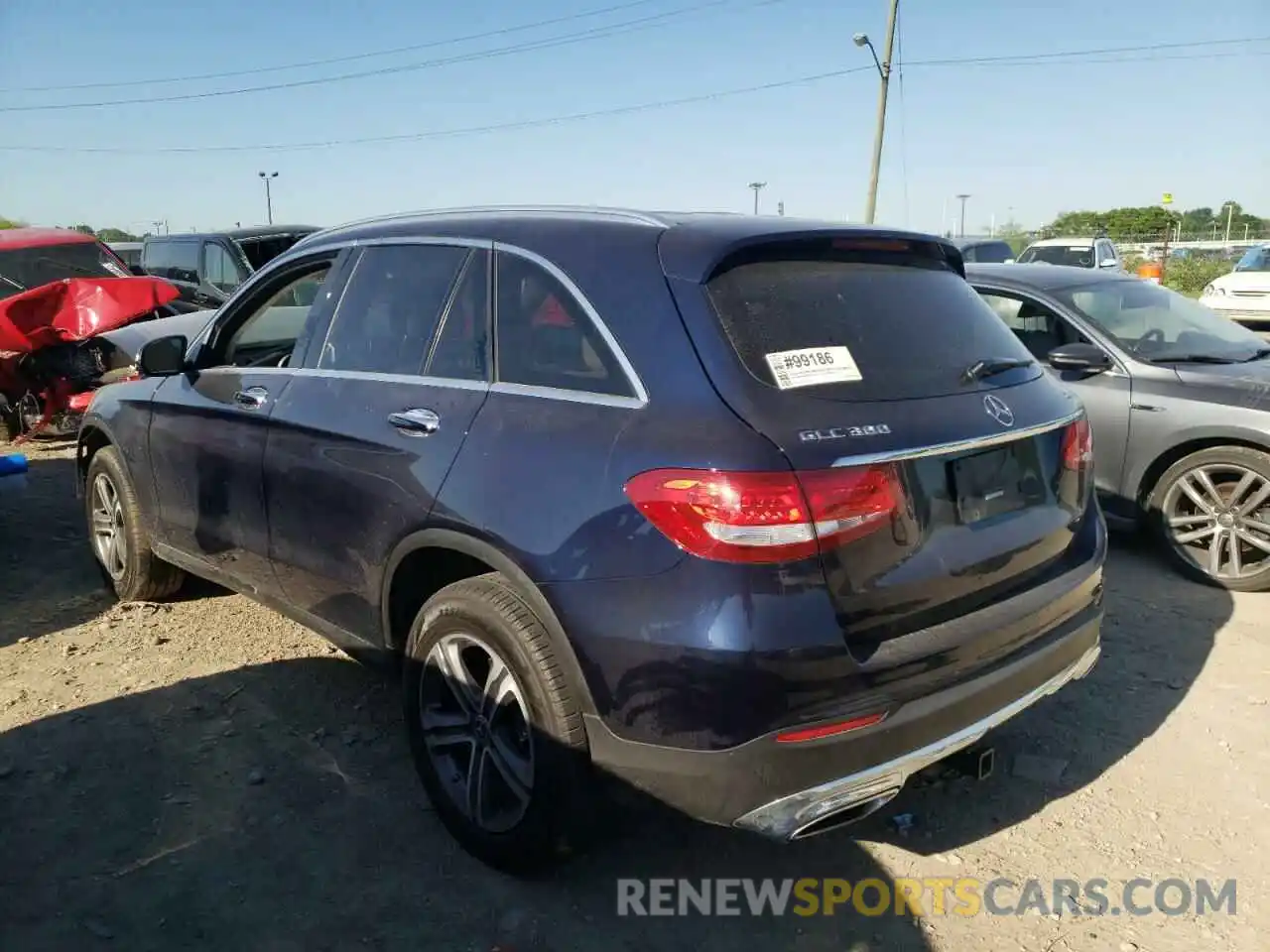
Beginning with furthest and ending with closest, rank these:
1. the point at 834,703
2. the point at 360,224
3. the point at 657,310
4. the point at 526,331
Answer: the point at 360,224 < the point at 526,331 < the point at 657,310 < the point at 834,703

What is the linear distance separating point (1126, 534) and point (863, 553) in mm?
4148

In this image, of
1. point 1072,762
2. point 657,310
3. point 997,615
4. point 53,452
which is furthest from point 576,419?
point 53,452

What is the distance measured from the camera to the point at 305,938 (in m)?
2.62

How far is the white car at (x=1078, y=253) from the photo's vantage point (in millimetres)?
20078

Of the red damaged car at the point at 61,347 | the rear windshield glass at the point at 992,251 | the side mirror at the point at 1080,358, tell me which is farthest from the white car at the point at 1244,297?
the red damaged car at the point at 61,347

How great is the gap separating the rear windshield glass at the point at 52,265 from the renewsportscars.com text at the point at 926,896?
10.7 meters

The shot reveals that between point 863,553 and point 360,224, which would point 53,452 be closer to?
point 360,224

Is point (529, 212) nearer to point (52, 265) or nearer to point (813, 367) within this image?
point (813, 367)

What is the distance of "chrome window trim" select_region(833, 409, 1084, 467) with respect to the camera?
2.32 m

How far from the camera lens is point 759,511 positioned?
87.5 inches

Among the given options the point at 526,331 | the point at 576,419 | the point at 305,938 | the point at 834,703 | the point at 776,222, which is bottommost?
the point at 305,938

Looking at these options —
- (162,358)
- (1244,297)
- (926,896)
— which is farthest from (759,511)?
(1244,297)

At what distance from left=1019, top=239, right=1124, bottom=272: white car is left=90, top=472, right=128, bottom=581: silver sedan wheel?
18922mm

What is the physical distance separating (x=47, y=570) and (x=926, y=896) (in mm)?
4954
